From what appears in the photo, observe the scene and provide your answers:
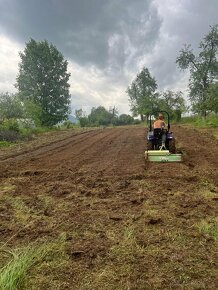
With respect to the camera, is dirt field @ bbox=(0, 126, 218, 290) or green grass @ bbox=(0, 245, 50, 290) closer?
green grass @ bbox=(0, 245, 50, 290)

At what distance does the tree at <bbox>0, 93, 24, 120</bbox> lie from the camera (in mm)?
27156

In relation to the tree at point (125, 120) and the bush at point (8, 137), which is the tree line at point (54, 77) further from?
the tree at point (125, 120)

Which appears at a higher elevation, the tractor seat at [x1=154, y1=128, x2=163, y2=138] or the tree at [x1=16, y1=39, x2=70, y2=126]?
the tree at [x1=16, y1=39, x2=70, y2=126]

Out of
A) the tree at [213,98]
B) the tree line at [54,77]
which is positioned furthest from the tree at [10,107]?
the tree at [213,98]

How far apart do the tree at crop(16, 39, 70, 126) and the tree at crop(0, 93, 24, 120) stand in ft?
29.1

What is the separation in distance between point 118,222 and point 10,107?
2417 cm

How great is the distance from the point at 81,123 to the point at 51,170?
3874 cm

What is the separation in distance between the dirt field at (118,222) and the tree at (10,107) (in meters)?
18.4

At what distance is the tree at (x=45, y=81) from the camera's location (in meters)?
38.2

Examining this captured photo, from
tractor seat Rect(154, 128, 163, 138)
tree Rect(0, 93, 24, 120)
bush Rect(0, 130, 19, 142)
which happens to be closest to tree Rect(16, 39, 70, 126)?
tree Rect(0, 93, 24, 120)

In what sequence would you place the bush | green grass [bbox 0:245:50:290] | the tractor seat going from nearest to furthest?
green grass [bbox 0:245:50:290], the tractor seat, the bush

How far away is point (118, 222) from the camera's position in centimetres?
530

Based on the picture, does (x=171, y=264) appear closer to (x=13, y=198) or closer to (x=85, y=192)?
(x=85, y=192)

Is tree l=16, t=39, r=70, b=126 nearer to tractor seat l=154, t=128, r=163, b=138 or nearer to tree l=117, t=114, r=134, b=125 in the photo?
tractor seat l=154, t=128, r=163, b=138
